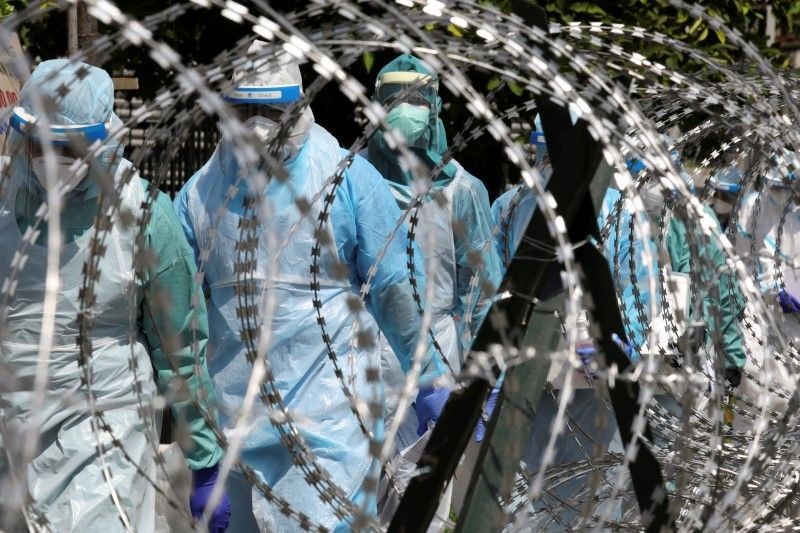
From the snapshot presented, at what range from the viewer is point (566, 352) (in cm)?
285

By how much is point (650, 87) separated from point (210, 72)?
112 centimetres

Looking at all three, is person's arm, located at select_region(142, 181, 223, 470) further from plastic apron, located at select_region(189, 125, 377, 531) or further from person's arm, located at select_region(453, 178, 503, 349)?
person's arm, located at select_region(453, 178, 503, 349)

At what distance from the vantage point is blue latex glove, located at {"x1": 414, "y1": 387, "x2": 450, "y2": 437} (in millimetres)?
5867

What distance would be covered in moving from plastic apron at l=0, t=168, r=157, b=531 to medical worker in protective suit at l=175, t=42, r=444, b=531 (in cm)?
62

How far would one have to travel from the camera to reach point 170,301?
4344 mm

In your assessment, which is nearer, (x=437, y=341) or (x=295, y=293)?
(x=295, y=293)

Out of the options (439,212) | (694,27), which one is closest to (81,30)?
(439,212)

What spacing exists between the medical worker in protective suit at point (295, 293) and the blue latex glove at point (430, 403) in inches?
33.1

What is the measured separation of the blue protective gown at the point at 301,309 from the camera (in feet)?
15.9

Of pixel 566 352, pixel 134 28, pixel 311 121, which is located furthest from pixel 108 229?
pixel 311 121

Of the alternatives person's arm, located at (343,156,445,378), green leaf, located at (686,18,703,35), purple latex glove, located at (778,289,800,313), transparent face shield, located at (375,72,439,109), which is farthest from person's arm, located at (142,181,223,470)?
green leaf, located at (686,18,703,35)

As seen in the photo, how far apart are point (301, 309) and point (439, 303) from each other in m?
1.35

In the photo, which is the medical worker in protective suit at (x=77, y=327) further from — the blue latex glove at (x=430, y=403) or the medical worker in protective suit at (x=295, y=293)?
the blue latex glove at (x=430, y=403)

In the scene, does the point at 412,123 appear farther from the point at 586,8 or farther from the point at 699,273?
the point at 586,8
